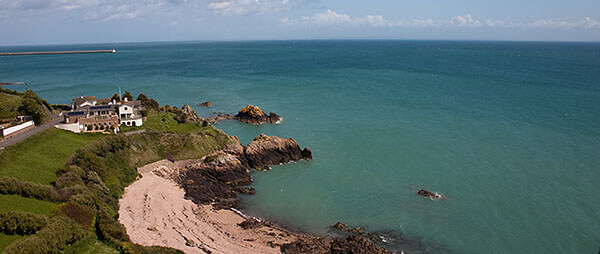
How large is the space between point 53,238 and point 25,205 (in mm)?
7455

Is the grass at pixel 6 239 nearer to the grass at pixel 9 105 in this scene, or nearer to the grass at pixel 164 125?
the grass at pixel 164 125

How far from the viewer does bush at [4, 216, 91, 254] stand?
25.2 meters

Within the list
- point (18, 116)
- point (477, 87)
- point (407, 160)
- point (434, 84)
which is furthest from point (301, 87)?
point (18, 116)

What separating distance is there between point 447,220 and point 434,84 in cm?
8981

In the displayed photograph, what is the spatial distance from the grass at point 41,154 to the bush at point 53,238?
10863 mm

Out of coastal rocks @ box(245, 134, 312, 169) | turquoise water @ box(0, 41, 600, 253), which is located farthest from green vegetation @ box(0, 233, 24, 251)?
coastal rocks @ box(245, 134, 312, 169)

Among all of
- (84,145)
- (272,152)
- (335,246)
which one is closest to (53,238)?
(335,246)

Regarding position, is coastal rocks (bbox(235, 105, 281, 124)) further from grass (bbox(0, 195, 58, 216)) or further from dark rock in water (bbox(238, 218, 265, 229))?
grass (bbox(0, 195, 58, 216))

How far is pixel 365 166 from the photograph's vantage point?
181 feet

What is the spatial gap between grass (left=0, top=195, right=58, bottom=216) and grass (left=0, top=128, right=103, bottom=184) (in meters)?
4.52

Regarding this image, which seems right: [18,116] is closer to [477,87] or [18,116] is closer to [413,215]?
[413,215]

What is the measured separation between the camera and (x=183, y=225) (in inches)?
1474

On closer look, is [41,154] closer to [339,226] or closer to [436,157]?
[339,226]

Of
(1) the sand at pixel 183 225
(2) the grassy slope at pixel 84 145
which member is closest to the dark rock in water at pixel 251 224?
(1) the sand at pixel 183 225
